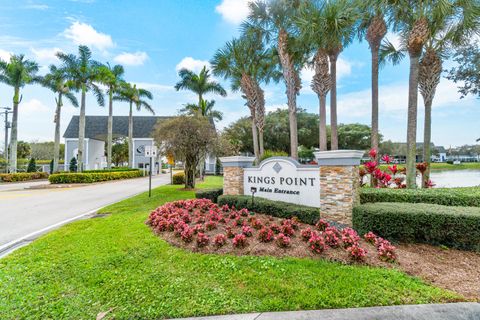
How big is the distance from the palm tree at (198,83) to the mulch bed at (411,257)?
64.8ft

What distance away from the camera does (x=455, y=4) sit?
26.7ft

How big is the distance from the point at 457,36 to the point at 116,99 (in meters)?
28.4

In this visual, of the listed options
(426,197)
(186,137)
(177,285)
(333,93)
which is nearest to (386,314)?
(177,285)

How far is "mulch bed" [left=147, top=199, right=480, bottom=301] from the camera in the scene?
3.31 metres

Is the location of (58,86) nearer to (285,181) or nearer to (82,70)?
(82,70)

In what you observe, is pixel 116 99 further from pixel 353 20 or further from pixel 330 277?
pixel 330 277

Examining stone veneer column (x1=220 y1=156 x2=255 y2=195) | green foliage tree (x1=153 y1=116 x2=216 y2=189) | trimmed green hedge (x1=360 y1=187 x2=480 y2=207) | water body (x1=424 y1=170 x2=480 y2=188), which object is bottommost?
water body (x1=424 y1=170 x2=480 y2=188)

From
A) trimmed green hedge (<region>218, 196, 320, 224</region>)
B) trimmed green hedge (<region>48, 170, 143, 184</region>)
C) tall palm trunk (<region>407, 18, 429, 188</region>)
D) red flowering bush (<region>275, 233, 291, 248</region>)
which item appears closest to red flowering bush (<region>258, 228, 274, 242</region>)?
red flowering bush (<region>275, 233, 291, 248</region>)

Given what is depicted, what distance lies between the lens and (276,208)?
Answer: 20.2 feet

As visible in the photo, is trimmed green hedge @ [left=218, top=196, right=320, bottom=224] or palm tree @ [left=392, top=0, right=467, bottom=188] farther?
palm tree @ [left=392, top=0, right=467, bottom=188]

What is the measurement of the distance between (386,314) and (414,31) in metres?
9.63

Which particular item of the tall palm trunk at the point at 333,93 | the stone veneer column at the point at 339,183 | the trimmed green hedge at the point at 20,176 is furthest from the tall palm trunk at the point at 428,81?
the trimmed green hedge at the point at 20,176

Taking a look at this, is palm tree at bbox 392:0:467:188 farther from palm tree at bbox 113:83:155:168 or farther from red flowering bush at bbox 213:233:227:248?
palm tree at bbox 113:83:155:168

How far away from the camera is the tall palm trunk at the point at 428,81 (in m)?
9.73
